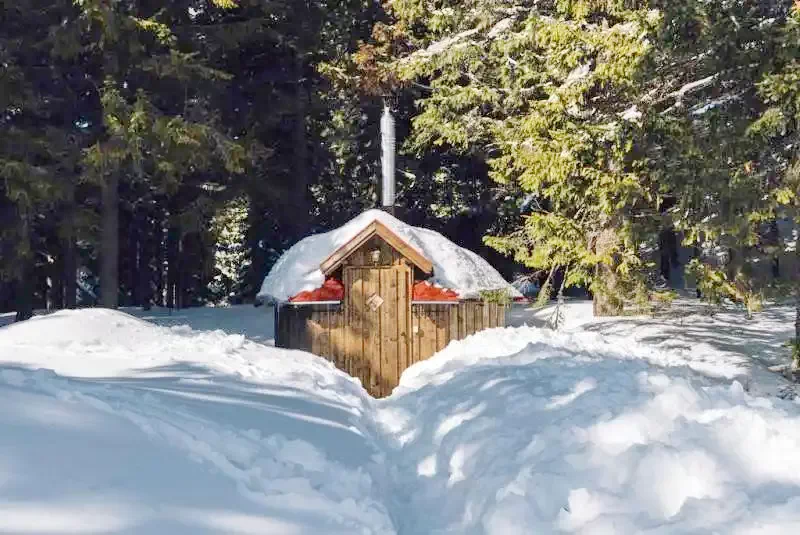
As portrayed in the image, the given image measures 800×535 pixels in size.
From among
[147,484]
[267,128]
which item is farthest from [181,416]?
[267,128]

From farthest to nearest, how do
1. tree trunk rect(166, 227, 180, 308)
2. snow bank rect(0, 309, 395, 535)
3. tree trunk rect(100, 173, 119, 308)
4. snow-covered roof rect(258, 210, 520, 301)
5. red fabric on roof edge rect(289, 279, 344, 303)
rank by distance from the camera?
1. tree trunk rect(166, 227, 180, 308)
2. tree trunk rect(100, 173, 119, 308)
3. snow-covered roof rect(258, 210, 520, 301)
4. red fabric on roof edge rect(289, 279, 344, 303)
5. snow bank rect(0, 309, 395, 535)

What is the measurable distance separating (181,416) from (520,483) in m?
2.77

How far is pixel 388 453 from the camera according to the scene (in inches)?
281

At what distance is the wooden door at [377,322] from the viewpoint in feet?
42.8

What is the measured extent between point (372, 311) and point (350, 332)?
22.1 inches

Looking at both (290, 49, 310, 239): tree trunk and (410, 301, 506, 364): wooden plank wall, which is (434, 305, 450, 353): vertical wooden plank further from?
(290, 49, 310, 239): tree trunk

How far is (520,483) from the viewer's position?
196 inches

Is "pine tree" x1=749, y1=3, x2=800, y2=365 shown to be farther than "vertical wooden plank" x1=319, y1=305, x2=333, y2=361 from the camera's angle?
A: No

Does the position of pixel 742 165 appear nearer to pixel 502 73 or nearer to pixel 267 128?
pixel 502 73

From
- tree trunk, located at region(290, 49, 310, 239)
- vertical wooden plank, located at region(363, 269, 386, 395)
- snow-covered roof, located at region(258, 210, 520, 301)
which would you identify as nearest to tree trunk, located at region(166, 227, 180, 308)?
tree trunk, located at region(290, 49, 310, 239)

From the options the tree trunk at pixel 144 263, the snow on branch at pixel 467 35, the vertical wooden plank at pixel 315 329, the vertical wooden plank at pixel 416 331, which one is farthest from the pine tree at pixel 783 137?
the tree trunk at pixel 144 263

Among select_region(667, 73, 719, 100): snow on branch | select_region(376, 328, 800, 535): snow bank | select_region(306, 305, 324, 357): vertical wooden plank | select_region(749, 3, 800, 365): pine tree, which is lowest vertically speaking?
select_region(376, 328, 800, 535): snow bank

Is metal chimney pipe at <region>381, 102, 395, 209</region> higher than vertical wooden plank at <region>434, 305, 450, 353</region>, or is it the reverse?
metal chimney pipe at <region>381, 102, 395, 209</region>

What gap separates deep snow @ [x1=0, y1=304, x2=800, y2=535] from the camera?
3857mm
